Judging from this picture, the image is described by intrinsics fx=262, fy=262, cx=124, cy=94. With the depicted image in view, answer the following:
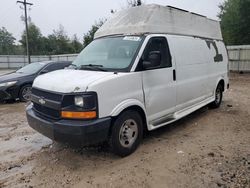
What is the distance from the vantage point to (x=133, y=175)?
12.4ft

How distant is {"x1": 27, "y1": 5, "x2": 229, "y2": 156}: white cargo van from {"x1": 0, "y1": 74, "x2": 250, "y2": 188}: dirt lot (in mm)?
401

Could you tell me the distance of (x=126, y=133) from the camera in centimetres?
445

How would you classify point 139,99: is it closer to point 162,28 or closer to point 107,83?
point 107,83

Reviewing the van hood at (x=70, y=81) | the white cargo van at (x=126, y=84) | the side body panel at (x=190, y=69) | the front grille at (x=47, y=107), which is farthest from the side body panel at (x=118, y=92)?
the side body panel at (x=190, y=69)

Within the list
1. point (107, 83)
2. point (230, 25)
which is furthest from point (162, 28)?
point (230, 25)

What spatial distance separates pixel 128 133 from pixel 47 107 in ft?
4.62

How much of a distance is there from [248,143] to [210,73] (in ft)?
8.35

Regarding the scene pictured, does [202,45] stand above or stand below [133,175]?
above

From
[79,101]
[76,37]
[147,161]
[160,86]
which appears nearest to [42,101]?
[79,101]

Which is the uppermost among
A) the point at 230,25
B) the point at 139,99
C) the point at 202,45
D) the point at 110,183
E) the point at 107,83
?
the point at 230,25

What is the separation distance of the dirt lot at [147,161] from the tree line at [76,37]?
1650 cm

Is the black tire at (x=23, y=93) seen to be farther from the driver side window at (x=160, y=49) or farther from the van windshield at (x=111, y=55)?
the driver side window at (x=160, y=49)

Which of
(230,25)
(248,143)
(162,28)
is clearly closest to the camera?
(248,143)

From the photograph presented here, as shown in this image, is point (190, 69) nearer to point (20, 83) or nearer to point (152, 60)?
point (152, 60)
